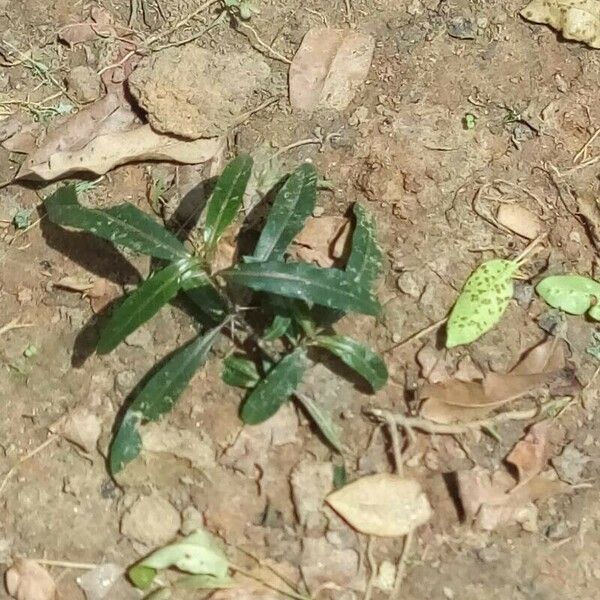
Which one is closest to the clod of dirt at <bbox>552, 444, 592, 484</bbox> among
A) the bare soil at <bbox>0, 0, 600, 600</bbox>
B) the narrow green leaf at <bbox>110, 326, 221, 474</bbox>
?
the bare soil at <bbox>0, 0, 600, 600</bbox>

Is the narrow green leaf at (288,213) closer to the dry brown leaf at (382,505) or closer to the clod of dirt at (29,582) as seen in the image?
the dry brown leaf at (382,505)

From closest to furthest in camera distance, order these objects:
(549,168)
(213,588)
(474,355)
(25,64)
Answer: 1. (213,588)
2. (474,355)
3. (549,168)
4. (25,64)

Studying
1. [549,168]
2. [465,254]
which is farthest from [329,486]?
[549,168]

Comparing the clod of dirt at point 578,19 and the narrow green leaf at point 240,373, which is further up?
the clod of dirt at point 578,19

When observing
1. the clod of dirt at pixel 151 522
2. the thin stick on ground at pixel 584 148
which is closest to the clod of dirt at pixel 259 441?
the clod of dirt at pixel 151 522

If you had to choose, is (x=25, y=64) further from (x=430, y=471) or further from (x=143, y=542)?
(x=430, y=471)

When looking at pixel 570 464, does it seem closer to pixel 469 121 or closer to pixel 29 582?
pixel 469 121
